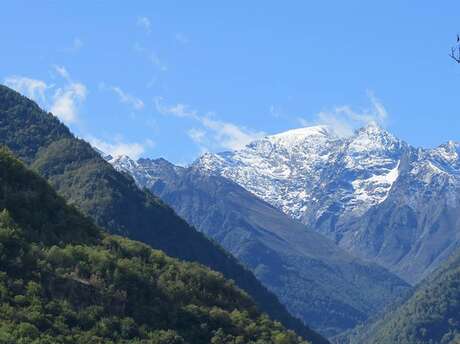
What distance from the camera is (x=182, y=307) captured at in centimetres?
11944

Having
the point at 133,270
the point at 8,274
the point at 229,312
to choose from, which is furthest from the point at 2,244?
the point at 229,312

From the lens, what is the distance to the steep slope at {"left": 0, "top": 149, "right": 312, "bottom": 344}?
346 feet

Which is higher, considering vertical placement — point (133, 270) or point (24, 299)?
point (133, 270)

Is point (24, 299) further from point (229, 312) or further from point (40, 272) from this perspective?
point (229, 312)

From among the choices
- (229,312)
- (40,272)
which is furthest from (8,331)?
(229,312)

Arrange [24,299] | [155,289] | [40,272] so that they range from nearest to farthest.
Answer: [24,299] < [40,272] < [155,289]

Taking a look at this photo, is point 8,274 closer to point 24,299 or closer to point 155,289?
point 24,299

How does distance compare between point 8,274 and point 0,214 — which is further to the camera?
point 0,214

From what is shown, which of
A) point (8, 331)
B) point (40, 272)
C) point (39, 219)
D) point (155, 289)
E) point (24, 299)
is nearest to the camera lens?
point (8, 331)

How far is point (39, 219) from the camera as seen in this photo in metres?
130

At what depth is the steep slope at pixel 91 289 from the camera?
346 feet

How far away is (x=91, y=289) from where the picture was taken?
114m

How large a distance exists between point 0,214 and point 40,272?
1137cm

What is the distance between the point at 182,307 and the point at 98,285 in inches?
381
